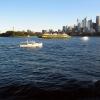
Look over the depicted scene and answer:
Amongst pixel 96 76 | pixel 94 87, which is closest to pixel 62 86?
pixel 94 87

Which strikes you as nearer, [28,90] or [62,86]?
[28,90]

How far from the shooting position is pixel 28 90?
24391 millimetres

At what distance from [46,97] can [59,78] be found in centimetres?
865

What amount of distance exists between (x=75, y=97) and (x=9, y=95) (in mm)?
5692

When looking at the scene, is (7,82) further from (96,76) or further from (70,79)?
(96,76)

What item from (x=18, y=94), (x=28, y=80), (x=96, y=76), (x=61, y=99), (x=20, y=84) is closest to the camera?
(x=61, y=99)

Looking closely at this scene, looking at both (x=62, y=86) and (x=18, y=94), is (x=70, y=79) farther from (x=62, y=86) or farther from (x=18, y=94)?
(x=18, y=94)

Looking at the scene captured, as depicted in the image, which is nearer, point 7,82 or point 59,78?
point 7,82

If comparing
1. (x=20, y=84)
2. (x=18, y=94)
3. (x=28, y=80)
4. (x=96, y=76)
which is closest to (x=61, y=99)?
(x=18, y=94)

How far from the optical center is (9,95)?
22500 millimetres

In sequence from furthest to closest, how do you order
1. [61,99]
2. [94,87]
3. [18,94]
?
[94,87] < [18,94] < [61,99]

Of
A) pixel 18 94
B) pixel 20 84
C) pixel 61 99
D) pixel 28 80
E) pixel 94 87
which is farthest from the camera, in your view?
pixel 28 80

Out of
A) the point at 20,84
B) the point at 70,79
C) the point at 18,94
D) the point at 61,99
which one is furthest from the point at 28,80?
the point at 61,99

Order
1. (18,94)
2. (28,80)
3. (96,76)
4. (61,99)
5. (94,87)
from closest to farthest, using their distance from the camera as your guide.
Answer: (61,99), (18,94), (94,87), (28,80), (96,76)
